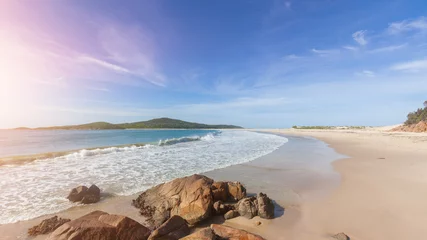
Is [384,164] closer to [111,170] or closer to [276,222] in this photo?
[276,222]

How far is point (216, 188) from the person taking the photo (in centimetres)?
706

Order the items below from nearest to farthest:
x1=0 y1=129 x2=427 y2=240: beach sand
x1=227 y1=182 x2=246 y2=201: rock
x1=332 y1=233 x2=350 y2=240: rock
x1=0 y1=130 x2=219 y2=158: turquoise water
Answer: x1=332 y1=233 x2=350 y2=240: rock
x1=0 y1=129 x2=427 y2=240: beach sand
x1=227 y1=182 x2=246 y2=201: rock
x1=0 y1=130 x2=219 y2=158: turquoise water

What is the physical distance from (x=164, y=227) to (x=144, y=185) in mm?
5230

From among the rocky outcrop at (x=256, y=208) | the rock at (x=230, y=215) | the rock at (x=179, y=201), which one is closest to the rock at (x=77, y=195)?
the rock at (x=179, y=201)

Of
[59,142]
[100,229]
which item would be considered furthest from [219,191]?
[59,142]

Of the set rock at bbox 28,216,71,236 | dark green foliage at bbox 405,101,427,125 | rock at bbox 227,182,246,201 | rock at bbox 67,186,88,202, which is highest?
dark green foliage at bbox 405,101,427,125

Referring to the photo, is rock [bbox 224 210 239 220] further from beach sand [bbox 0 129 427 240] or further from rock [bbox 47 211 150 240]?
rock [bbox 47 211 150 240]

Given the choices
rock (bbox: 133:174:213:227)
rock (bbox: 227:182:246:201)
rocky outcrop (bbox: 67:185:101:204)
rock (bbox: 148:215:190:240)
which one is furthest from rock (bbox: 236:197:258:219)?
rocky outcrop (bbox: 67:185:101:204)

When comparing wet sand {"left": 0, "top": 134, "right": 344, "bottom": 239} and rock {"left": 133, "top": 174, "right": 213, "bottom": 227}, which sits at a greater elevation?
rock {"left": 133, "top": 174, "right": 213, "bottom": 227}

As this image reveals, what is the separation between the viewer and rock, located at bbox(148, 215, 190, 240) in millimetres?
4684

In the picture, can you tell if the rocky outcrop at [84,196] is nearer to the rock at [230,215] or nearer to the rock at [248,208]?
the rock at [230,215]

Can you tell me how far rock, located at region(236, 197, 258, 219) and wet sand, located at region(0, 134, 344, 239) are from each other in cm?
16

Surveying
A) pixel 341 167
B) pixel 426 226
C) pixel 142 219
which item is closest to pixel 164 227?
pixel 142 219

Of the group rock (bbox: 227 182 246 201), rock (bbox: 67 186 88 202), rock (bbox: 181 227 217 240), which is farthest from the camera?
rock (bbox: 67 186 88 202)
